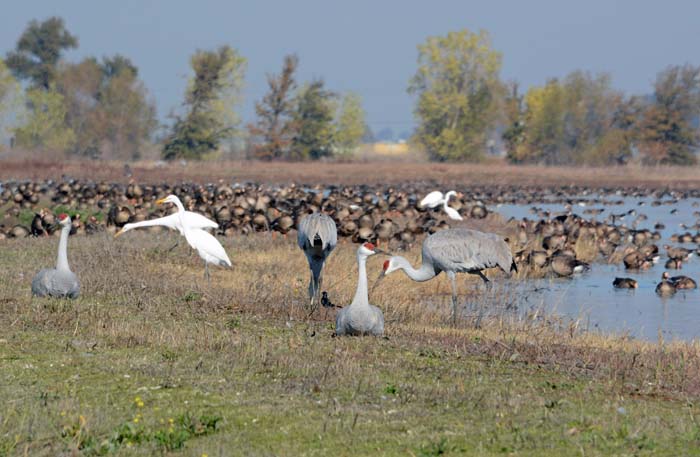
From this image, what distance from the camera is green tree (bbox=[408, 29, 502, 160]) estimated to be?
9906 centimetres

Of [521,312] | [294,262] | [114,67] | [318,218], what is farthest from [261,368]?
[114,67]

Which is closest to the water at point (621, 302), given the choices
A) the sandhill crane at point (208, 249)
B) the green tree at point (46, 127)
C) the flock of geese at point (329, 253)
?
the flock of geese at point (329, 253)

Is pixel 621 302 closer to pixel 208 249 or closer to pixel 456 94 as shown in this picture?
pixel 208 249

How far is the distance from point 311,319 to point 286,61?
75.7m

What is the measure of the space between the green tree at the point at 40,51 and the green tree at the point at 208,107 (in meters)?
23.6

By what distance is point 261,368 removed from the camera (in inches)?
410

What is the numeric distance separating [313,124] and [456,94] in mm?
16054

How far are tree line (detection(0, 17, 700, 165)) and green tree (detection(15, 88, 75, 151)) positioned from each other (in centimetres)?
10

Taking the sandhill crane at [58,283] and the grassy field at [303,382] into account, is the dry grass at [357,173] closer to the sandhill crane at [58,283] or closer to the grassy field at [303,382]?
the sandhill crane at [58,283]

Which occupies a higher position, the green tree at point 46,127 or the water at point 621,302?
the green tree at point 46,127

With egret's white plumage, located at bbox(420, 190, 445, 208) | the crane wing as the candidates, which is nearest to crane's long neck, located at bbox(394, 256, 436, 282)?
the crane wing

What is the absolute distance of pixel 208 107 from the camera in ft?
299

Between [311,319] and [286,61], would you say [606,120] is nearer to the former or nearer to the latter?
[286,61]

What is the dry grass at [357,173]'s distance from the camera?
6594cm
